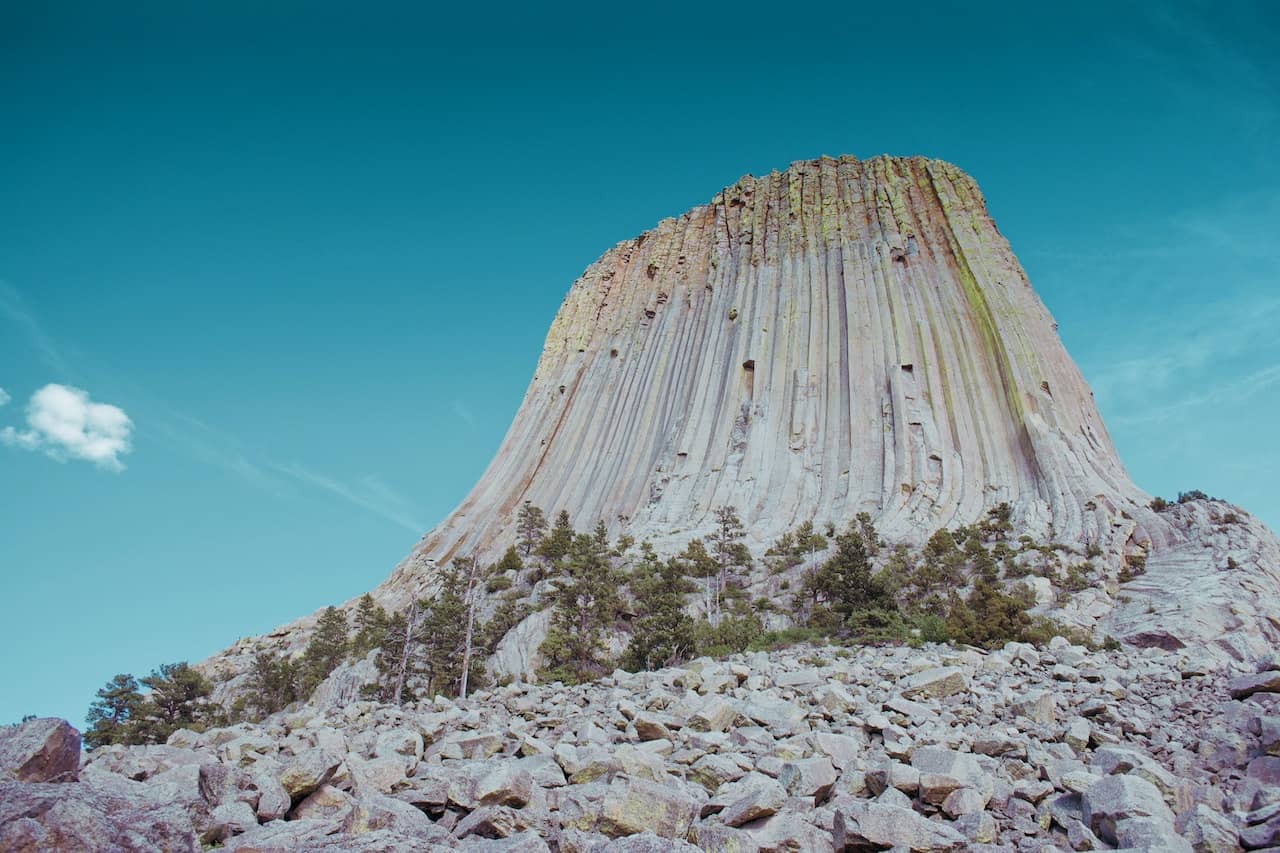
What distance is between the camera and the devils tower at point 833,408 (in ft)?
114

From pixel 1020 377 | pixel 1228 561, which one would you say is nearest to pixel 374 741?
pixel 1228 561

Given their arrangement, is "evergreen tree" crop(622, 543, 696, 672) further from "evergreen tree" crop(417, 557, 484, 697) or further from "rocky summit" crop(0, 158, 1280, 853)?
"evergreen tree" crop(417, 557, 484, 697)

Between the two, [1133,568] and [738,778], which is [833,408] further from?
[738,778]

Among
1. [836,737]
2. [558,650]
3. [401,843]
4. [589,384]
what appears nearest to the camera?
[401,843]

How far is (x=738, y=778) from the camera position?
7246mm

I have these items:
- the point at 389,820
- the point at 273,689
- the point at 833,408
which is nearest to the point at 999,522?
the point at 833,408

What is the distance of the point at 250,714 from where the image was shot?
36031 mm

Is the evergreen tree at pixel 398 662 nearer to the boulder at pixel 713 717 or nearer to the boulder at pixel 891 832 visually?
the boulder at pixel 713 717

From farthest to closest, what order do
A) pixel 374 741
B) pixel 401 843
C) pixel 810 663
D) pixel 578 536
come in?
1. pixel 578 536
2. pixel 810 663
3. pixel 374 741
4. pixel 401 843

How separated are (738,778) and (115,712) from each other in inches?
1202

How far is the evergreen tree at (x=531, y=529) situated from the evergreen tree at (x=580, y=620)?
36.5 ft

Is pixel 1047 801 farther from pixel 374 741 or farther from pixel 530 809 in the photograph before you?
pixel 374 741

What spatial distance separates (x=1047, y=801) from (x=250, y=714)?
1511 inches

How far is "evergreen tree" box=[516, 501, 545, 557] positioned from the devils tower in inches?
137
